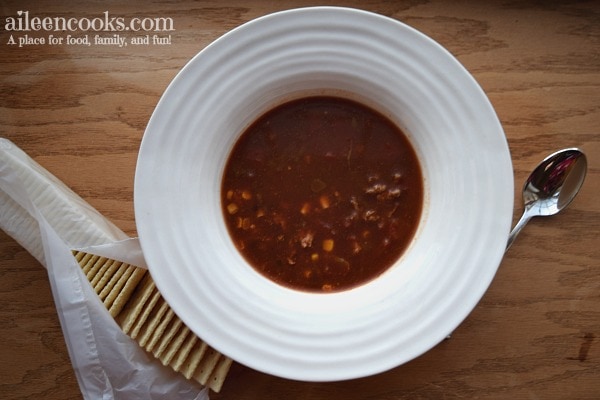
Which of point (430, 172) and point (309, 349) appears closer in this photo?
point (309, 349)

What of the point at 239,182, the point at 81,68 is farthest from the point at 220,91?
the point at 81,68

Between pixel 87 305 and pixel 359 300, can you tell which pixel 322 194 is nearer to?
pixel 359 300

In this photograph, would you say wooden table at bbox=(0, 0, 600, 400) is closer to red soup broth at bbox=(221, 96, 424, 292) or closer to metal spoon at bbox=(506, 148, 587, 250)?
metal spoon at bbox=(506, 148, 587, 250)

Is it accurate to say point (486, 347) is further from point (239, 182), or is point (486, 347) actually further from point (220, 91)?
point (220, 91)

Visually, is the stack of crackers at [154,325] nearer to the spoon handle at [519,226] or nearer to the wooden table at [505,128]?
the wooden table at [505,128]

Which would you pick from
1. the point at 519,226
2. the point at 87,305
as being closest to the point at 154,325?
the point at 87,305
